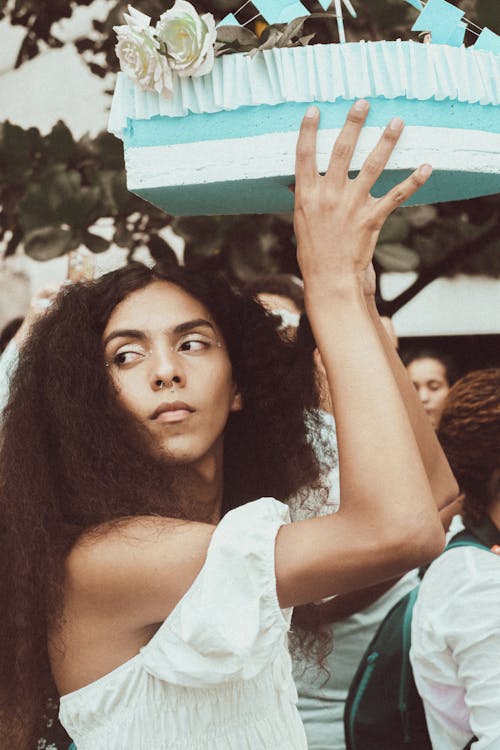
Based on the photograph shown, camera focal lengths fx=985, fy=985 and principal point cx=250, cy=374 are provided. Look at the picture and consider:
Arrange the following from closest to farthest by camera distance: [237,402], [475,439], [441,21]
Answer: [441,21] → [237,402] → [475,439]

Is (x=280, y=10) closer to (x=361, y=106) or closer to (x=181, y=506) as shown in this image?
(x=361, y=106)

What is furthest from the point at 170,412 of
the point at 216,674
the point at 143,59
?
the point at 143,59

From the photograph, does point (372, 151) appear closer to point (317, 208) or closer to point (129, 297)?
point (317, 208)

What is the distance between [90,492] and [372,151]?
2.12 ft

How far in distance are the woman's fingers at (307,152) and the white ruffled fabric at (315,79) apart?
0.04m

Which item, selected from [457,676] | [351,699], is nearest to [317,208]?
[457,676]

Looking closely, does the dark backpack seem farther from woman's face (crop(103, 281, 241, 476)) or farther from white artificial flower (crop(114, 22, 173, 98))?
white artificial flower (crop(114, 22, 173, 98))

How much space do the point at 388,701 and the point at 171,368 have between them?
1.01 meters

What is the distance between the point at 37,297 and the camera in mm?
2861

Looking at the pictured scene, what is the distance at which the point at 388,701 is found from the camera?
2094 mm

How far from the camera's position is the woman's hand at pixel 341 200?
4.29 ft

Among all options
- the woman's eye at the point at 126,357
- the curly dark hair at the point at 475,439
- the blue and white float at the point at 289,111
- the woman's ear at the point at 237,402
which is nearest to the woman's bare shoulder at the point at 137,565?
the woman's eye at the point at 126,357

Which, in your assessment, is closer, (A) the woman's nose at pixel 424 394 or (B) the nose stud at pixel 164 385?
(B) the nose stud at pixel 164 385

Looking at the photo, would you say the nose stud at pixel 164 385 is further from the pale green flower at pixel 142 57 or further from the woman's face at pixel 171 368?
the pale green flower at pixel 142 57
